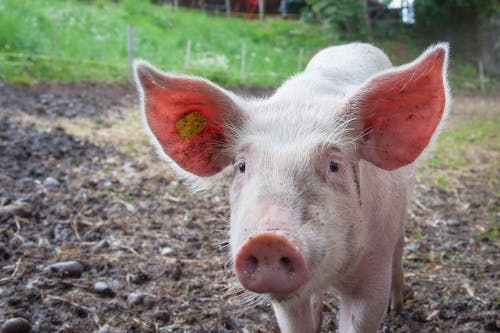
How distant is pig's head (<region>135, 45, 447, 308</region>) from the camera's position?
2.07 m

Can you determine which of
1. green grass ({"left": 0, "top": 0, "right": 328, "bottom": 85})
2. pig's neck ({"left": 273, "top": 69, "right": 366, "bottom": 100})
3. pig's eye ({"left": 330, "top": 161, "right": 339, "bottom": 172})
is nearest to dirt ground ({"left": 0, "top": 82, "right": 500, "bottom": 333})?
pig's eye ({"left": 330, "top": 161, "right": 339, "bottom": 172})

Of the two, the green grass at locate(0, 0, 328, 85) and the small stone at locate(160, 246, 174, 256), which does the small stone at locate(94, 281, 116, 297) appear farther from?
the green grass at locate(0, 0, 328, 85)

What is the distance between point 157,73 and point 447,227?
392cm

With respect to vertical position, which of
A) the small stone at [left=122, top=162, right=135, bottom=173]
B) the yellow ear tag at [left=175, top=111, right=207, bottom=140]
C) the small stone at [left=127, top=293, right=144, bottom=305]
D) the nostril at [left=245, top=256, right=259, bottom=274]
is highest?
the yellow ear tag at [left=175, top=111, right=207, bottom=140]

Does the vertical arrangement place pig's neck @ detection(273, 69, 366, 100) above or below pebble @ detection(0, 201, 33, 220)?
above

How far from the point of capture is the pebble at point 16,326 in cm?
305

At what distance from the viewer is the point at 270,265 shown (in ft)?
6.60

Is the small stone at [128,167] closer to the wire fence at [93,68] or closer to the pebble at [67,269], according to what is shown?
the pebble at [67,269]

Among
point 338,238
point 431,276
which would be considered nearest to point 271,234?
point 338,238

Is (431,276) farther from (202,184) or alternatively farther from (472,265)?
(202,184)

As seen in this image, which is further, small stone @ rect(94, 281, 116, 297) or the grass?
the grass

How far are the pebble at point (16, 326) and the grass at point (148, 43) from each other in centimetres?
764

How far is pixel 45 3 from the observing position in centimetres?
1973

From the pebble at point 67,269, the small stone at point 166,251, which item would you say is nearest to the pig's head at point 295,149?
the pebble at point 67,269
